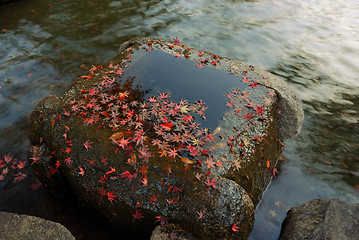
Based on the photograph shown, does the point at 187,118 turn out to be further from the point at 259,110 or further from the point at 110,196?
the point at 110,196

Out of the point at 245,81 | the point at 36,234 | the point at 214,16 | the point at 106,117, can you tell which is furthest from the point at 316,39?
the point at 36,234

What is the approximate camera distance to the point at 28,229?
107 inches

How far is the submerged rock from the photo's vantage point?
2.81 metres

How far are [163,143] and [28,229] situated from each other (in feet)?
5.94

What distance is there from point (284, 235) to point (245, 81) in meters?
2.47

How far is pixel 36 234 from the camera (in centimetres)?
268

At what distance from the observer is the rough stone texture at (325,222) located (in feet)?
9.66

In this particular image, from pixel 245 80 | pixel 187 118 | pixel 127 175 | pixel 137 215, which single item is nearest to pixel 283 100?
pixel 245 80

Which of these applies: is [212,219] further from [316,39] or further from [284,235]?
[316,39]

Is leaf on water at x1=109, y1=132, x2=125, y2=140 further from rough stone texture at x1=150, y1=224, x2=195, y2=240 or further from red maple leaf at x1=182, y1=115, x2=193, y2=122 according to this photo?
rough stone texture at x1=150, y1=224, x2=195, y2=240

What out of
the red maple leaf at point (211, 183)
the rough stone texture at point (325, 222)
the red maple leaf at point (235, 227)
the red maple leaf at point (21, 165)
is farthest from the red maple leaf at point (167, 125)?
the red maple leaf at point (21, 165)

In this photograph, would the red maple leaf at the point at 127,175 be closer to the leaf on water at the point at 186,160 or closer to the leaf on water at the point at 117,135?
the leaf on water at the point at 117,135

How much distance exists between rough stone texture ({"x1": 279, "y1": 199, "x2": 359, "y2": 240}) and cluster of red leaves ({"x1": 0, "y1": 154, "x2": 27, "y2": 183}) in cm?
450

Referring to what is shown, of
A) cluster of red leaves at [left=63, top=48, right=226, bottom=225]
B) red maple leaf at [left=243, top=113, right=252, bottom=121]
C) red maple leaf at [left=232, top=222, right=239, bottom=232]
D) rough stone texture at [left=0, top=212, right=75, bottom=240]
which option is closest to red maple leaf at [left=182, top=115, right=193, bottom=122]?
cluster of red leaves at [left=63, top=48, right=226, bottom=225]
